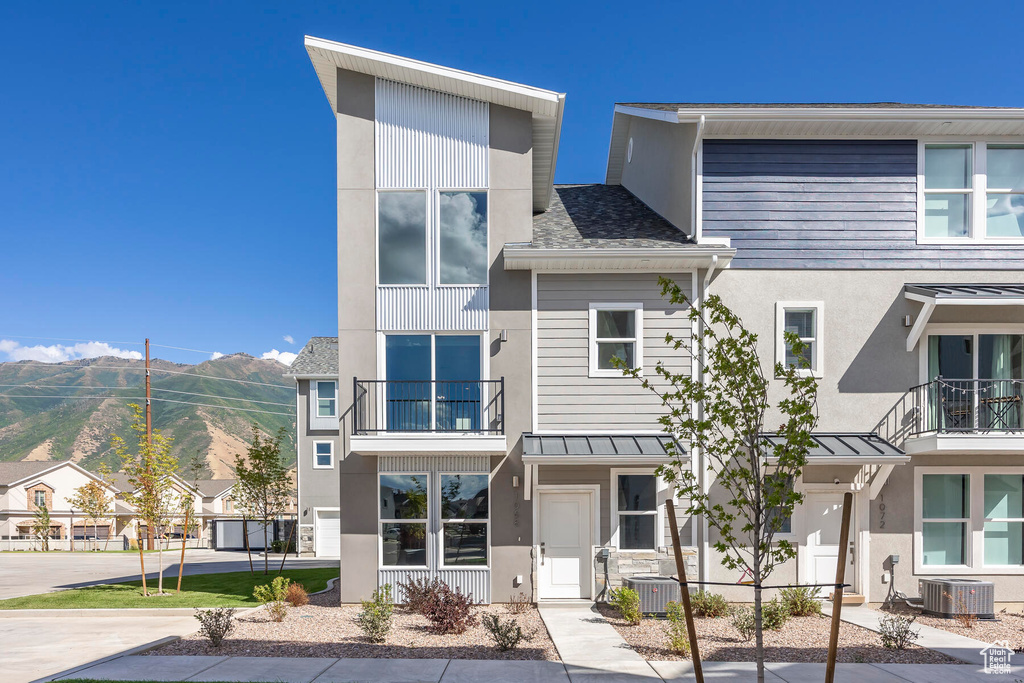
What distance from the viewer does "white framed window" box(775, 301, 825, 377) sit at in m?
13.6

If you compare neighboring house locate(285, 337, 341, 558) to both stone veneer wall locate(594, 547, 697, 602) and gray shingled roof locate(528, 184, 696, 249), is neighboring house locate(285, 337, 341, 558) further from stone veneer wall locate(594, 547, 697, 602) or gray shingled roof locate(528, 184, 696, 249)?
stone veneer wall locate(594, 547, 697, 602)

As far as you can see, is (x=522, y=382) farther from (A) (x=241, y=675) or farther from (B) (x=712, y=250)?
(A) (x=241, y=675)

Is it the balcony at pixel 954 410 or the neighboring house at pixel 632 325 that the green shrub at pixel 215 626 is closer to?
the neighboring house at pixel 632 325

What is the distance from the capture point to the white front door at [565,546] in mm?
13431

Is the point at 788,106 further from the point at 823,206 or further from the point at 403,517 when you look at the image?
the point at 403,517

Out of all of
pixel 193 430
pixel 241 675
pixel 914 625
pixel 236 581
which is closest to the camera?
pixel 241 675

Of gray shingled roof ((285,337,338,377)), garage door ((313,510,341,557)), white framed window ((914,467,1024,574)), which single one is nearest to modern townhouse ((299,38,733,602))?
white framed window ((914,467,1024,574))

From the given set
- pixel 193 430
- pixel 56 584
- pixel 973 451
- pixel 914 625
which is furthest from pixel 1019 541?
pixel 193 430

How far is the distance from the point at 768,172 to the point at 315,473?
22.1m

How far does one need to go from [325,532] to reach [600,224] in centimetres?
2003

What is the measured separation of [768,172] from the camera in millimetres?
13938

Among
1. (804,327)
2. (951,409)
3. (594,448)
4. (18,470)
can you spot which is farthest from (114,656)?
(18,470)

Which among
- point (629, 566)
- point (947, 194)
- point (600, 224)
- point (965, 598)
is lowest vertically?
point (965, 598)

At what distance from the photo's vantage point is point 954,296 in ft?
41.3
